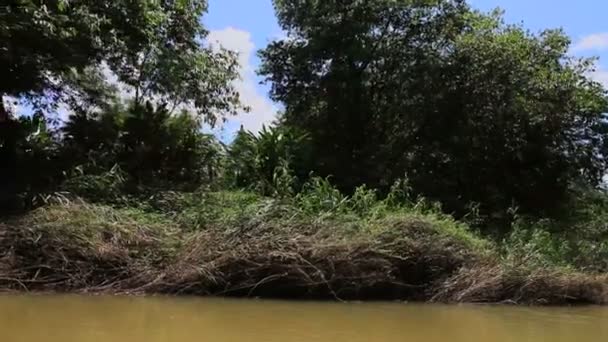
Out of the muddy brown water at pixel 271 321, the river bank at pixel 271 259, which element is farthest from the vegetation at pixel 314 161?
the muddy brown water at pixel 271 321

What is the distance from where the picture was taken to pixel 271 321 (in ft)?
23.0

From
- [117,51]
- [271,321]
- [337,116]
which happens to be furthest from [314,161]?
[271,321]

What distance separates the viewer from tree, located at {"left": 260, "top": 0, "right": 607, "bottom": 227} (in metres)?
15.5

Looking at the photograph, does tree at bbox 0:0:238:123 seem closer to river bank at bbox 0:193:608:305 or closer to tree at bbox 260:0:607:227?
tree at bbox 260:0:607:227

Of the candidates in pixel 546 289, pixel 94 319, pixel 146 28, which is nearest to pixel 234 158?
pixel 146 28

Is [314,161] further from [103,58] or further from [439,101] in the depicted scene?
[103,58]

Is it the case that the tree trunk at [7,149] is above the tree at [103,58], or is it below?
below

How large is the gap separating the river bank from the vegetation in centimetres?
3

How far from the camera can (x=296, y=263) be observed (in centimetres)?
944

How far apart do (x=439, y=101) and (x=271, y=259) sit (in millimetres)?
7442

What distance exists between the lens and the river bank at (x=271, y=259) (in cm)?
927

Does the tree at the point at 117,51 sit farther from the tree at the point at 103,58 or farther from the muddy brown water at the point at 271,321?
the muddy brown water at the point at 271,321

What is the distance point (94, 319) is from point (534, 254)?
6.70m

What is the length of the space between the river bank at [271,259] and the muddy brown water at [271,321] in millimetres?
597
